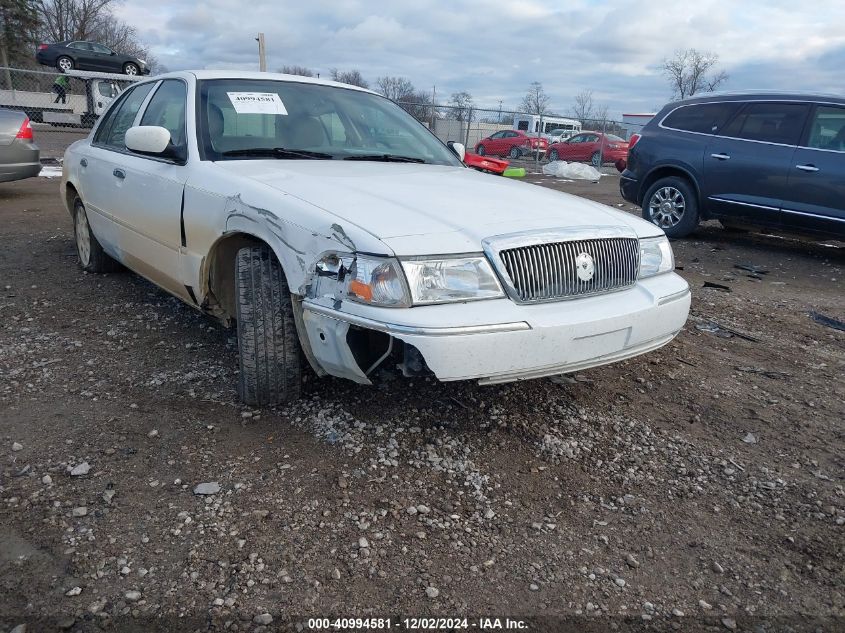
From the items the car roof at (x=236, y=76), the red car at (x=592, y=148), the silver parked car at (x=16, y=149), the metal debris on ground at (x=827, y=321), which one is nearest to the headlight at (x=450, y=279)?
the car roof at (x=236, y=76)

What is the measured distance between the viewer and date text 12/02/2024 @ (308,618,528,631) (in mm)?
1821

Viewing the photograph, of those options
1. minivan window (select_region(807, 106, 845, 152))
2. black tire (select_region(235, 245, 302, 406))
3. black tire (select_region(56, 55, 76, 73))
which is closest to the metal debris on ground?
minivan window (select_region(807, 106, 845, 152))

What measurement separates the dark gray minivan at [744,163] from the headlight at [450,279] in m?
5.66

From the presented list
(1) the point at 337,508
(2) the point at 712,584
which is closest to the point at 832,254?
(2) the point at 712,584

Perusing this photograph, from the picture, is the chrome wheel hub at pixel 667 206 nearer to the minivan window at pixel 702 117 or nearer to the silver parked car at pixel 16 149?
the minivan window at pixel 702 117

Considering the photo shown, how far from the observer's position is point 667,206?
790 cm

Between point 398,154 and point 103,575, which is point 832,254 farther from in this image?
point 103,575

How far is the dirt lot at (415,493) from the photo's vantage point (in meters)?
1.93

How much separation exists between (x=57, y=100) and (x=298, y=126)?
21898mm

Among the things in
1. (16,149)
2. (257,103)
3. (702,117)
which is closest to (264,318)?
(257,103)

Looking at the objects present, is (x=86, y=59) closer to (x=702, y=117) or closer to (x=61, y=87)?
(x=61, y=87)

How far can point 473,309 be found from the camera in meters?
2.43

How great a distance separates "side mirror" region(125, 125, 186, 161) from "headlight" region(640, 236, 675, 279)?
2.37m

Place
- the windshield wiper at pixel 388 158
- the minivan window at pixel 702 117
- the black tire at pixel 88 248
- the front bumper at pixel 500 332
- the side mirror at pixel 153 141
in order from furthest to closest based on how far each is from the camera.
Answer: the minivan window at pixel 702 117
the black tire at pixel 88 248
the windshield wiper at pixel 388 158
the side mirror at pixel 153 141
the front bumper at pixel 500 332
